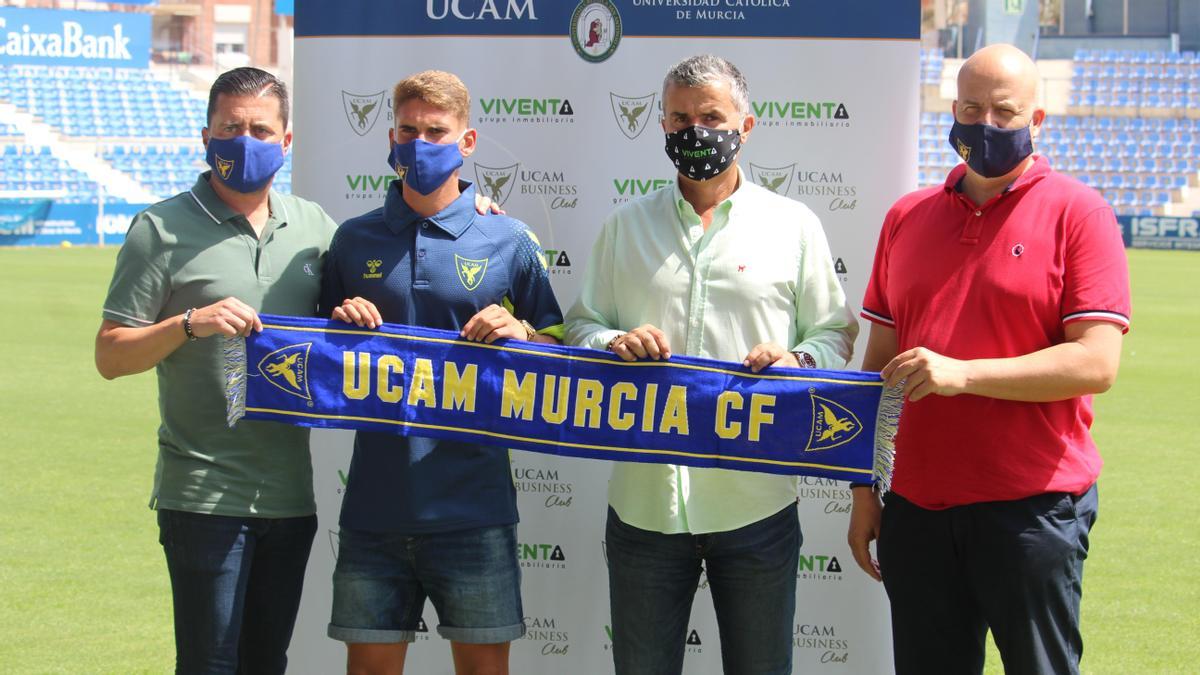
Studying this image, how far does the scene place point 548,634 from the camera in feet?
15.0

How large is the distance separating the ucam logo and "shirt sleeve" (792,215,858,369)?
5.04ft

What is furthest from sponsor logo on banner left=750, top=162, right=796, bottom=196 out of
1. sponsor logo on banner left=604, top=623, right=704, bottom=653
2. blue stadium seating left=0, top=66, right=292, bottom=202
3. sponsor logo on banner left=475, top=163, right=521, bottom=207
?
blue stadium seating left=0, top=66, right=292, bottom=202

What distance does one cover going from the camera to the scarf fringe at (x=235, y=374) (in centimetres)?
330

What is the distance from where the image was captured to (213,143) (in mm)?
3312

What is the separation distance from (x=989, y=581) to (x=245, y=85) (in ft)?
7.76

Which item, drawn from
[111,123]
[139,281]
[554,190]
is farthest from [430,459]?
[111,123]

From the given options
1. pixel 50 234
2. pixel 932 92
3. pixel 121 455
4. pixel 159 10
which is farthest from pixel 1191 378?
pixel 159 10

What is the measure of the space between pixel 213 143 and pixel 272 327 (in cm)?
52

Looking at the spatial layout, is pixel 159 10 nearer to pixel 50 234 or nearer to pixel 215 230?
pixel 50 234

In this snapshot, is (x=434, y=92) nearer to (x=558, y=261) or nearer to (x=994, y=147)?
(x=558, y=261)

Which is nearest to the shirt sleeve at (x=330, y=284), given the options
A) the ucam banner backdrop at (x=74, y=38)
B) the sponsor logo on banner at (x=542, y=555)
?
the sponsor logo on banner at (x=542, y=555)

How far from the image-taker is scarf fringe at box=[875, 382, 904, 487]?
320 cm

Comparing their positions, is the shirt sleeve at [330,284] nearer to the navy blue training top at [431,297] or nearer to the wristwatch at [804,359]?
the navy blue training top at [431,297]

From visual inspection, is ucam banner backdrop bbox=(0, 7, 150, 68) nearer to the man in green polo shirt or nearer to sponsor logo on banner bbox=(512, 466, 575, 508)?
sponsor logo on banner bbox=(512, 466, 575, 508)
